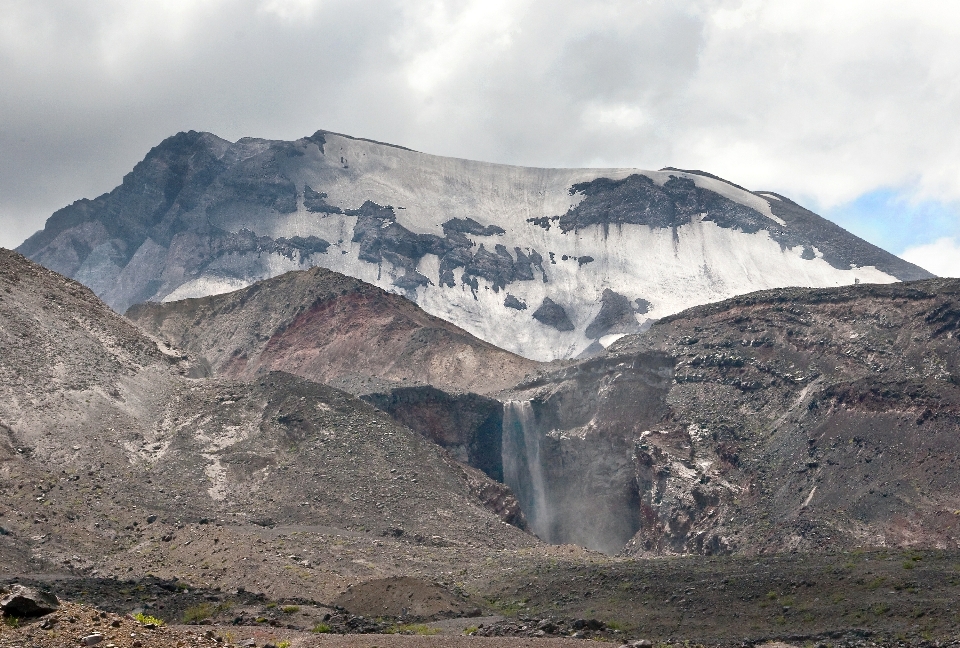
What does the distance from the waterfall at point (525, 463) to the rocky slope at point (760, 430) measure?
11 centimetres

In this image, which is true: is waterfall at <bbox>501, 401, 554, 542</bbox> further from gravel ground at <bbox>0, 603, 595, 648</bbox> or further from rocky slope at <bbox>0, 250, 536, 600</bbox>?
gravel ground at <bbox>0, 603, 595, 648</bbox>

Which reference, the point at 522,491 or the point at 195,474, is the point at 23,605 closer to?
the point at 195,474

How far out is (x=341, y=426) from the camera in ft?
289

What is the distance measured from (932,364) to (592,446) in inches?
1060

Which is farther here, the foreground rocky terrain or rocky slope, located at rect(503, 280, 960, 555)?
rocky slope, located at rect(503, 280, 960, 555)

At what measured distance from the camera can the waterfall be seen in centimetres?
11131

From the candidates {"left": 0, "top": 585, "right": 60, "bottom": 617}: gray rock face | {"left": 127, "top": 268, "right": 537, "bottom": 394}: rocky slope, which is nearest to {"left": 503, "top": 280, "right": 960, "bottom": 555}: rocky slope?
{"left": 127, "top": 268, "right": 537, "bottom": 394}: rocky slope

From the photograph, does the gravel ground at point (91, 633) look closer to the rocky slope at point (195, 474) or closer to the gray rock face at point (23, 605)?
the gray rock face at point (23, 605)

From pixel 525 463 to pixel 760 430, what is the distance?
21.0 meters

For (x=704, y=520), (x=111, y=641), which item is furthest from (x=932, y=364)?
(x=111, y=641)

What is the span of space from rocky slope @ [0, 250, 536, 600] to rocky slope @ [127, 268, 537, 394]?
3555 centimetres

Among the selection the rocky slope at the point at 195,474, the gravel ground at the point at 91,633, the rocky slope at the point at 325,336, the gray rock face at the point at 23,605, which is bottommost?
the gravel ground at the point at 91,633

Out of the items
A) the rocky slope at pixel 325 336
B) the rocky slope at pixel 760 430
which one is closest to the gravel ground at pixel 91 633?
the rocky slope at pixel 760 430

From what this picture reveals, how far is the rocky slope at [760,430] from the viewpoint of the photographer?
282 ft
